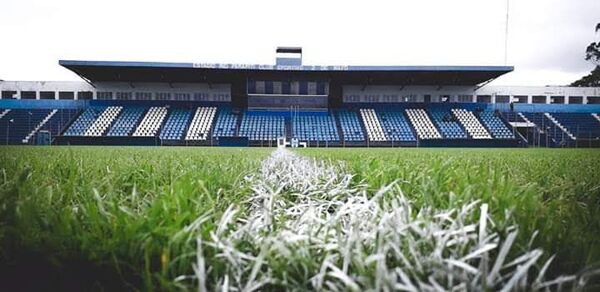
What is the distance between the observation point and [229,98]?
79.3 feet

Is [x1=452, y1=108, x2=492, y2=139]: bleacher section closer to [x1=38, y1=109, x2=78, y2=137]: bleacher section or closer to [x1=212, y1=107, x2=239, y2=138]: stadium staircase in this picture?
[x1=212, y1=107, x2=239, y2=138]: stadium staircase

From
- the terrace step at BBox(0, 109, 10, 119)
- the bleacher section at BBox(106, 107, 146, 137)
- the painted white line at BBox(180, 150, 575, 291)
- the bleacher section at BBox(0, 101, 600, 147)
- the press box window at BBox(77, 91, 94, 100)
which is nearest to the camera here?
the painted white line at BBox(180, 150, 575, 291)

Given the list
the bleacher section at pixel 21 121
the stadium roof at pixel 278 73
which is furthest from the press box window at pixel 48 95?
the stadium roof at pixel 278 73

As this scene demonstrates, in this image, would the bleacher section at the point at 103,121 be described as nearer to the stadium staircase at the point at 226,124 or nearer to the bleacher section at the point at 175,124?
the bleacher section at the point at 175,124

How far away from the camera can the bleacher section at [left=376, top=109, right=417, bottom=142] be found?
20.4 metres

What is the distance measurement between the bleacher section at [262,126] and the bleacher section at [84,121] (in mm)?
7014

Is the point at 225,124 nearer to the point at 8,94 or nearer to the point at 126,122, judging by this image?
the point at 126,122

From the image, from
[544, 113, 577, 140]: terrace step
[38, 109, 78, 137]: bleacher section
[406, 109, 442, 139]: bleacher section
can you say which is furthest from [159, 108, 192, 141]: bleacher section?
[544, 113, 577, 140]: terrace step

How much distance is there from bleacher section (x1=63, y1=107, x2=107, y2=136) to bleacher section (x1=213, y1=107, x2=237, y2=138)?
575 cm

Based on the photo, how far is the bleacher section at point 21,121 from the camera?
20.9 metres

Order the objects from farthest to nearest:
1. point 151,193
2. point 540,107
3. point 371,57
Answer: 1. point 371,57
2. point 540,107
3. point 151,193

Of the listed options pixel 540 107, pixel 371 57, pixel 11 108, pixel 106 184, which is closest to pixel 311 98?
pixel 371 57

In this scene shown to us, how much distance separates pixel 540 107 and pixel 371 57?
32.7 ft

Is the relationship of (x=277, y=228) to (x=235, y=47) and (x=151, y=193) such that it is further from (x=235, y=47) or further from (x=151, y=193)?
(x=235, y=47)
